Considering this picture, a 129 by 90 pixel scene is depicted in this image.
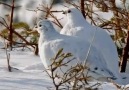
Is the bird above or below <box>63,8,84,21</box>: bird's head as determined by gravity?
below

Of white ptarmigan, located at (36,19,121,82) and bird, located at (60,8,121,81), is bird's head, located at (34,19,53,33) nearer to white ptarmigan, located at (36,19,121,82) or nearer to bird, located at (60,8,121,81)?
white ptarmigan, located at (36,19,121,82)

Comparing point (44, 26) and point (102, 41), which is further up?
point (44, 26)

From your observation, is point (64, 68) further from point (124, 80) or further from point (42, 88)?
point (42, 88)

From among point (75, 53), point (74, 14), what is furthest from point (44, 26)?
point (74, 14)

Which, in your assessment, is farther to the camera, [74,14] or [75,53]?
[74,14]

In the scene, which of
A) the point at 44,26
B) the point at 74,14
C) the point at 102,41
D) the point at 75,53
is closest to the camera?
the point at 75,53

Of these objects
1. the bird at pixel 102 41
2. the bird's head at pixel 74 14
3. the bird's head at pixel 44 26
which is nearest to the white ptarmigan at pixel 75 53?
the bird's head at pixel 44 26

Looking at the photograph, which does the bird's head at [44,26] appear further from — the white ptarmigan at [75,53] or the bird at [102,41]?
the bird at [102,41]

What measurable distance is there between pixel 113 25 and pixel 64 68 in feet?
4.52

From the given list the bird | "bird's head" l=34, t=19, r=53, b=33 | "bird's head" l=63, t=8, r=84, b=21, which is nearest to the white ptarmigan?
"bird's head" l=34, t=19, r=53, b=33

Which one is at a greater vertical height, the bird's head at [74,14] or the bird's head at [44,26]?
the bird's head at [44,26]

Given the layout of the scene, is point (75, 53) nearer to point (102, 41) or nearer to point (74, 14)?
point (102, 41)

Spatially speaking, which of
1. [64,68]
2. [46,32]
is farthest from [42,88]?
[46,32]

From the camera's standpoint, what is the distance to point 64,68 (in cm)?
372
